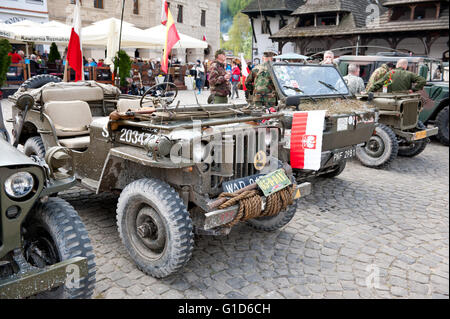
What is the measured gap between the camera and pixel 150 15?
104 ft

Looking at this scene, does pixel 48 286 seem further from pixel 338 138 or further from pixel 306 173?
pixel 338 138

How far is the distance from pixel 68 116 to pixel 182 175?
2.71m

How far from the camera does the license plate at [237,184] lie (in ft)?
12.1

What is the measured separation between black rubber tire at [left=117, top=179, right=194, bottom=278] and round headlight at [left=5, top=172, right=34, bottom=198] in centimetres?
116

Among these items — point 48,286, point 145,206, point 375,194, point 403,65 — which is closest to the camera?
point 48,286

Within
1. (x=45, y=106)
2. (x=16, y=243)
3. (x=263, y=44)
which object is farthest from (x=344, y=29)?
(x=16, y=243)

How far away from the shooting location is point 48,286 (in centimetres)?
238

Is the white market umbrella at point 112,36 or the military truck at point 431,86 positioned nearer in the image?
the military truck at point 431,86

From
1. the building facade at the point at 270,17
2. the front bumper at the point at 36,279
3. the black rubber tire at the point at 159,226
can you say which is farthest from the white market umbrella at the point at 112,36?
the front bumper at the point at 36,279

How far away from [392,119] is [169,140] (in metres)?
5.95

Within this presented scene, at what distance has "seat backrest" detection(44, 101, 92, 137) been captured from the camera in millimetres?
5301

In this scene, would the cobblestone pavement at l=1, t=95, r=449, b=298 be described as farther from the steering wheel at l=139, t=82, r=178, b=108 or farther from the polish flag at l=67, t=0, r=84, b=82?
the polish flag at l=67, t=0, r=84, b=82

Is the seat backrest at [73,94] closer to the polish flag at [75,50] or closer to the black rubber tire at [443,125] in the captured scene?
the polish flag at [75,50]

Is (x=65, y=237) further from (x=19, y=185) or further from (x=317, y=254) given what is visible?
(x=317, y=254)
